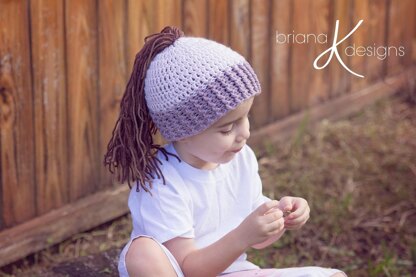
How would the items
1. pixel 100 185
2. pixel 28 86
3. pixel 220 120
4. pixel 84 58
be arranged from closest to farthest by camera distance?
pixel 220 120
pixel 28 86
pixel 84 58
pixel 100 185

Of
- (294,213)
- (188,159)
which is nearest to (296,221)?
(294,213)

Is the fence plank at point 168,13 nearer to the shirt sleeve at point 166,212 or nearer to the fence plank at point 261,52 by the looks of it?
the fence plank at point 261,52

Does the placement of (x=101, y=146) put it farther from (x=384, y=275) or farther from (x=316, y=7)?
(x=316, y=7)

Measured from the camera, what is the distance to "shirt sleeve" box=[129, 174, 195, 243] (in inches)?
103

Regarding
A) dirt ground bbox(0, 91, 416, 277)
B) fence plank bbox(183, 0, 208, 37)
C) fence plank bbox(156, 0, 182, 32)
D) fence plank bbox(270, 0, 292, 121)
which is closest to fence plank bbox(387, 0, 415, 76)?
dirt ground bbox(0, 91, 416, 277)

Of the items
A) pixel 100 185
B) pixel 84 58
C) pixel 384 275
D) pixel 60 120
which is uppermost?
pixel 84 58

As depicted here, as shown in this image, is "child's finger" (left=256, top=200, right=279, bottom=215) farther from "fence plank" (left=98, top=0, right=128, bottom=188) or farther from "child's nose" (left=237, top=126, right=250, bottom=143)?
"fence plank" (left=98, top=0, right=128, bottom=188)

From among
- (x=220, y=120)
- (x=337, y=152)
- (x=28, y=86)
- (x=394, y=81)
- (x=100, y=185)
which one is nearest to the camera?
(x=220, y=120)

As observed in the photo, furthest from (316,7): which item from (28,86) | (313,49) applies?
(28,86)

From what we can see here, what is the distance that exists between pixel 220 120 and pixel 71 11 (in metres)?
1.20

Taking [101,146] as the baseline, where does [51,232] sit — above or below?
below

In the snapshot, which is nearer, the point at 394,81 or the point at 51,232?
the point at 51,232

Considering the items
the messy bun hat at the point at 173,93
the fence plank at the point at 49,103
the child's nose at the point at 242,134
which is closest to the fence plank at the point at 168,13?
→ the fence plank at the point at 49,103

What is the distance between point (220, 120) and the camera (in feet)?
8.55
